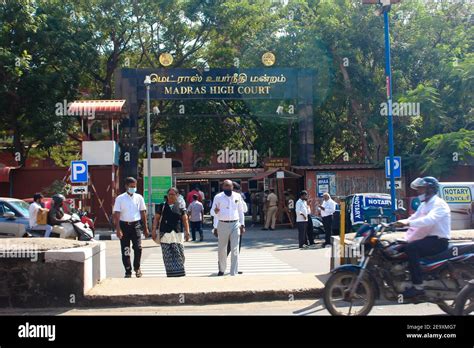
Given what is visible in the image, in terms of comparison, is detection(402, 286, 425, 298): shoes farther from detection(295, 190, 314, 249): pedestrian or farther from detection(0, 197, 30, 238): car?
detection(0, 197, 30, 238): car

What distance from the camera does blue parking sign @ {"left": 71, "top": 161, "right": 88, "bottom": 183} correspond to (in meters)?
20.5

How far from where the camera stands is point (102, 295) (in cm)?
872

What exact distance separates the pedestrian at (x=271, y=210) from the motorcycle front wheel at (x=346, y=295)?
17.8 m

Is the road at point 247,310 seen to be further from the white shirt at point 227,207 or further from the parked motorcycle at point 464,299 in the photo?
the white shirt at point 227,207

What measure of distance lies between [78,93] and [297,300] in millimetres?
23369

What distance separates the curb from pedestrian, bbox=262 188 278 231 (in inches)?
647

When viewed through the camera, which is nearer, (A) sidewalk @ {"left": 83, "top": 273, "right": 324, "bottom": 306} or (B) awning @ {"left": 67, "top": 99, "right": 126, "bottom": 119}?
(A) sidewalk @ {"left": 83, "top": 273, "right": 324, "bottom": 306}

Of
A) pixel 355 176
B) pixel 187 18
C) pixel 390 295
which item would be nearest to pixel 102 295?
pixel 390 295

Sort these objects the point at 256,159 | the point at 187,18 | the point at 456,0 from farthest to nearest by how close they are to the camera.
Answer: the point at 256,159
the point at 187,18
the point at 456,0

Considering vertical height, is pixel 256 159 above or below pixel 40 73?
A: below

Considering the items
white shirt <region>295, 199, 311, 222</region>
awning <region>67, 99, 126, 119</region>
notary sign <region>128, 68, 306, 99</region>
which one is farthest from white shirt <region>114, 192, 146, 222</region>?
notary sign <region>128, 68, 306, 99</region>

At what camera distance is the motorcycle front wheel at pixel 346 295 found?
24.5 ft
